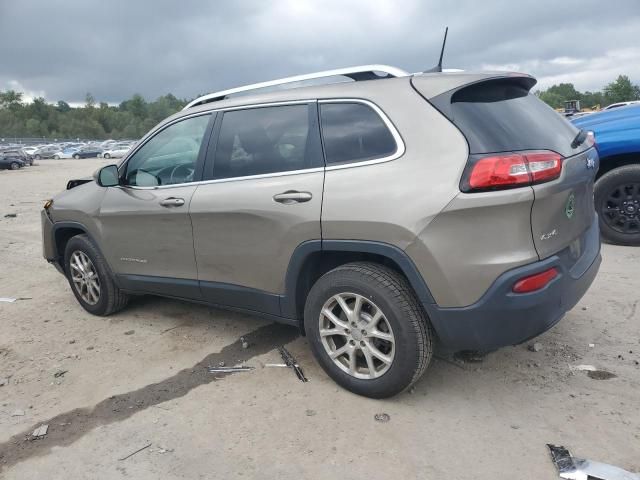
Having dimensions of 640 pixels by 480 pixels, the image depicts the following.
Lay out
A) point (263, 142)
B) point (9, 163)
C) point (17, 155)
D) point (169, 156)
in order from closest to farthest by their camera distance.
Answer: point (263, 142), point (169, 156), point (9, 163), point (17, 155)

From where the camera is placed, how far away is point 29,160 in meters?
37.9

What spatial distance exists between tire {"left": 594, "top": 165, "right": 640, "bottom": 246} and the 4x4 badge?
336 cm

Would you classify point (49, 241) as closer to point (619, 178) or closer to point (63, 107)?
point (619, 178)

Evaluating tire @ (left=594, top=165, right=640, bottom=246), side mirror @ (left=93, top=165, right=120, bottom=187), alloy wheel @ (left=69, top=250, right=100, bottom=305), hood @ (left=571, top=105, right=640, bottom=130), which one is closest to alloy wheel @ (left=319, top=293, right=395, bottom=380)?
side mirror @ (left=93, top=165, right=120, bottom=187)

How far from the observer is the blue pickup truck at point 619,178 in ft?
18.6

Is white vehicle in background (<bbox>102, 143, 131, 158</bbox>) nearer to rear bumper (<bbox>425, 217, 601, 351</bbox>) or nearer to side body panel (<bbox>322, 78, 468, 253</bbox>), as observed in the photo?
side body panel (<bbox>322, 78, 468, 253</bbox>)

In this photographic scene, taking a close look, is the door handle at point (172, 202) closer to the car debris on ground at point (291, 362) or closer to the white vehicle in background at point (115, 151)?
the car debris on ground at point (291, 362)

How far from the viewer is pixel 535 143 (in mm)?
2762

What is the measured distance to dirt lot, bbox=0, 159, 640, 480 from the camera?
258cm

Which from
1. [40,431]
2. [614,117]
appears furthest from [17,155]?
[40,431]

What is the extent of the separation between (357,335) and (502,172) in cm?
119

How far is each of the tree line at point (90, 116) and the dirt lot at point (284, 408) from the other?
95275mm

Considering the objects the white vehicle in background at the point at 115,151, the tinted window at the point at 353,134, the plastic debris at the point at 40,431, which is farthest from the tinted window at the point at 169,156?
the white vehicle in background at the point at 115,151

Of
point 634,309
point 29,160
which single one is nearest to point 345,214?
point 634,309
